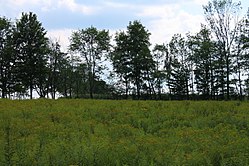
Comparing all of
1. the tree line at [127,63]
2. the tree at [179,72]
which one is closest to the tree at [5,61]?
the tree line at [127,63]

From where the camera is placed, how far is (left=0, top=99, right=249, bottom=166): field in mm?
7039

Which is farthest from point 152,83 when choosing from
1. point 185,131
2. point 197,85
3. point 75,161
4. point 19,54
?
point 75,161

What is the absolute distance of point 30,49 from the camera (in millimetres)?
47344

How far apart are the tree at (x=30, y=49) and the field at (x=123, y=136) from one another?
3205 cm

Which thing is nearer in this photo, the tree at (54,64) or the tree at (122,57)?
the tree at (122,57)

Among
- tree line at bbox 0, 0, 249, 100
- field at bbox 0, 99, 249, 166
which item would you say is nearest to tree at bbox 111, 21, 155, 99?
tree line at bbox 0, 0, 249, 100

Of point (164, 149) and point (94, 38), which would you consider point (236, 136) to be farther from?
point (94, 38)

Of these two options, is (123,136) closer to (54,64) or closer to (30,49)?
(30,49)

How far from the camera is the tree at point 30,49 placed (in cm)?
4578

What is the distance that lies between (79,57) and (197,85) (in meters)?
21.3

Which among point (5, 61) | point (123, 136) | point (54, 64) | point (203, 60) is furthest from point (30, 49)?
point (123, 136)

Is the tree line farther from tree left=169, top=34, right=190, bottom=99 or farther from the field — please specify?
the field

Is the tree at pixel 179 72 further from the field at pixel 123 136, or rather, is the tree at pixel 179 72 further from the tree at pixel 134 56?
the field at pixel 123 136

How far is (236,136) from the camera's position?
9.29m
